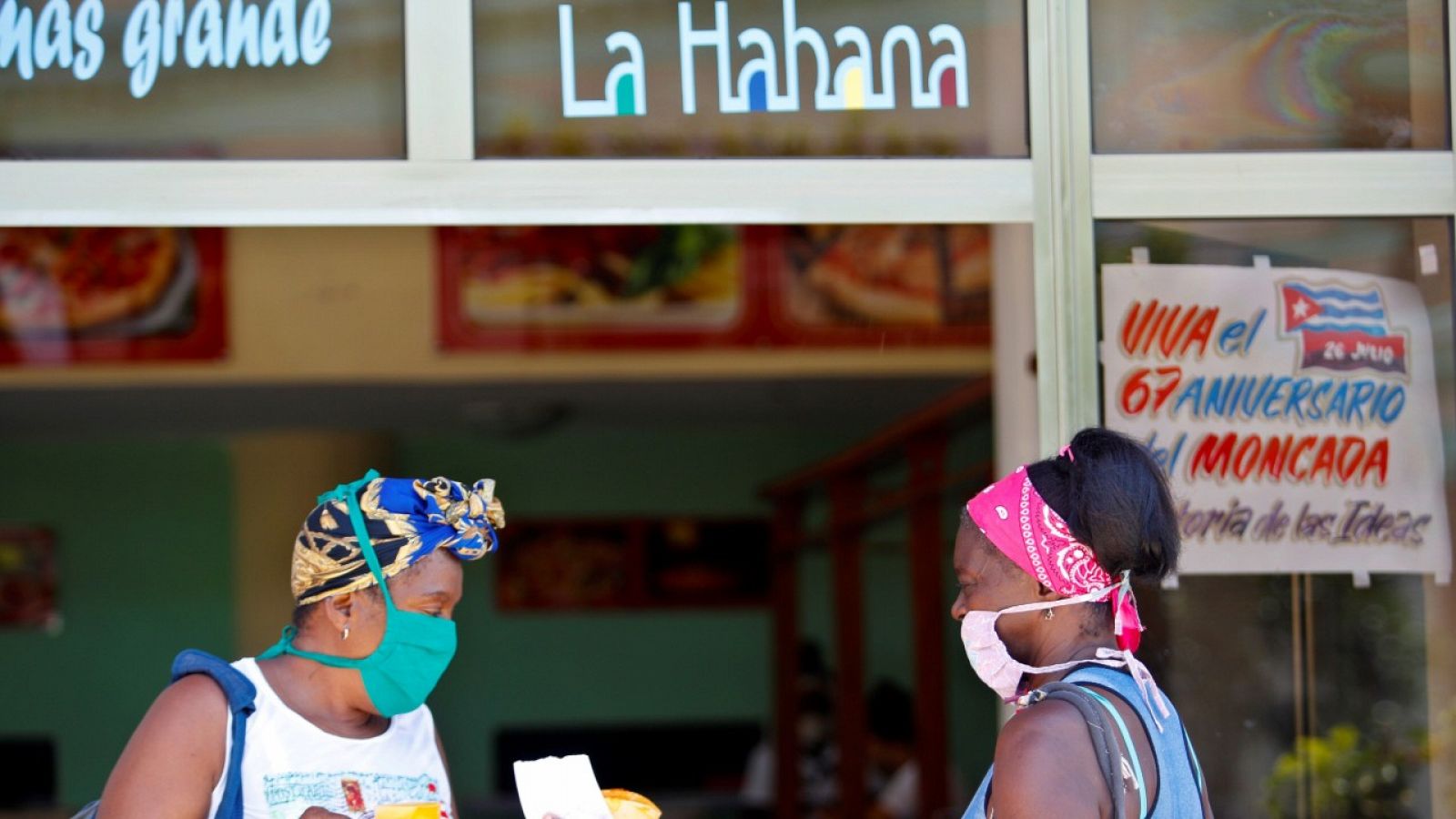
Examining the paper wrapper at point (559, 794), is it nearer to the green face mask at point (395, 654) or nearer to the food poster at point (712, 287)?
the green face mask at point (395, 654)

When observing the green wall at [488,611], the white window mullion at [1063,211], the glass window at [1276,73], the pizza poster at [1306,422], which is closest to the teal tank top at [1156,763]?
the white window mullion at [1063,211]

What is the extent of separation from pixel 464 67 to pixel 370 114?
0.18 metres

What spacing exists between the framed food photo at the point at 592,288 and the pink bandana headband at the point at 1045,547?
4860 mm

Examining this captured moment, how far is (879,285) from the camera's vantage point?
686cm

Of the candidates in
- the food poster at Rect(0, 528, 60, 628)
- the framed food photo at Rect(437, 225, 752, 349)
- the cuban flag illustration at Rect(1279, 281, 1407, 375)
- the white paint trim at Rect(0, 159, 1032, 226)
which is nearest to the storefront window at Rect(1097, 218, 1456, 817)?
the cuban flag illustration at Rect(1279, 281, 1407, 375)

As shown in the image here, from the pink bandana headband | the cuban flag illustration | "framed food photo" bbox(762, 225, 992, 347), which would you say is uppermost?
"framed food photo" bbox(762, 225, 992, 347)

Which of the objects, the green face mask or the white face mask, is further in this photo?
the green face mask

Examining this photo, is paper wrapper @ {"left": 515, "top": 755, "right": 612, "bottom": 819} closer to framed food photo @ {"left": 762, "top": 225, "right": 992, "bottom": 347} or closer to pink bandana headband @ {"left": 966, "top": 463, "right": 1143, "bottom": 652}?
pink bandana headband @ {"left": 966, "top": 463, "right": 1143, "bottom": 652}

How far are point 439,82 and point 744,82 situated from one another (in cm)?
54

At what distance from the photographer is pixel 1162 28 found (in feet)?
9.43

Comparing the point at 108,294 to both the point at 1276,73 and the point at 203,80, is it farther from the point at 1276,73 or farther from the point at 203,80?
the point at 1276,73

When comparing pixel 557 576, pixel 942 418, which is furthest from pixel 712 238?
pixel 557 576

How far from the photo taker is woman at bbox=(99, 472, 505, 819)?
7.43 ft

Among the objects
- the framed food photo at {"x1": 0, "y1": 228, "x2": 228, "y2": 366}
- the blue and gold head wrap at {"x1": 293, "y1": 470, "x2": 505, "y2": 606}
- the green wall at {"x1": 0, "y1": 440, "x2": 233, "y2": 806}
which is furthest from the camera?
the green wall at {"x1": 0, "y1": 440, "x2": 233, "y2": 806}
